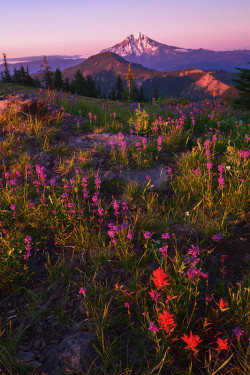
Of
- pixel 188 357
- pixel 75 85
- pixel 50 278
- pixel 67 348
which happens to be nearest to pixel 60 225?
pixel 50 278

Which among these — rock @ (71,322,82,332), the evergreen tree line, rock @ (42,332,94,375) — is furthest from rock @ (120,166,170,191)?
the evergreen tree line

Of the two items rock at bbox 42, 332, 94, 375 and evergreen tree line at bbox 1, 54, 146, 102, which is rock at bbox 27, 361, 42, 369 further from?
evergreen tree line at bbox 1, 54, 146, 102

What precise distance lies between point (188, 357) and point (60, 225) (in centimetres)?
241

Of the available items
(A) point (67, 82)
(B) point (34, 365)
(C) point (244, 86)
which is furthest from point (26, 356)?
(A) point (67, 82)

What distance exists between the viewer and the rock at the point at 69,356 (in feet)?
6.40

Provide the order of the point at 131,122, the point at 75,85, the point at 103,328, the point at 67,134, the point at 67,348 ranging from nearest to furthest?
the point at 67,348 → the point at 103,328 → the point at 67,134 → the point at 131,122 → the point at 75,85

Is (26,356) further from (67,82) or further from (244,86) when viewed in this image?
(67,82)

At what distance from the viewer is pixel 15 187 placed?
4484 millimetres

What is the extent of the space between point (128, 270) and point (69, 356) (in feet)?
3.49

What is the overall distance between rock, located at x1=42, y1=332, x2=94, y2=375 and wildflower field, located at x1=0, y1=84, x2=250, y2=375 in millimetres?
10

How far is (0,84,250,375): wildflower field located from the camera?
200 cm

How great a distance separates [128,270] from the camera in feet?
9.18

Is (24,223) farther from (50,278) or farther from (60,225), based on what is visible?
(50,278)

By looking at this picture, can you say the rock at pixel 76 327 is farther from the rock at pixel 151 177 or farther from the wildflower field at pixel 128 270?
the rock at pixel 151 177
